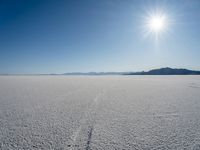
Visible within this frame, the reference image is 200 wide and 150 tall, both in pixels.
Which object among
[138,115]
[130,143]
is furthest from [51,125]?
[138,115]

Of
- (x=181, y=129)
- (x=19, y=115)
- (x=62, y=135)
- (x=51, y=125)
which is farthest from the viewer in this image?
(x=19, y=115)

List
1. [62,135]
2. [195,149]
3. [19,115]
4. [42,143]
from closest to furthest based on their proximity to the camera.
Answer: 1. [195,149]
2. [42,143]
3. [62,135]
4. [19,115]

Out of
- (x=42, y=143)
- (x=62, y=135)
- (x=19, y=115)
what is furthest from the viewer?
(x=19, y=115)

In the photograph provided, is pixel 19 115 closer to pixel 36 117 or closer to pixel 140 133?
pixel 36 117

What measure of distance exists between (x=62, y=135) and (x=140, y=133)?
176cm

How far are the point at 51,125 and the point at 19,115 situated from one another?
1529 millimetres

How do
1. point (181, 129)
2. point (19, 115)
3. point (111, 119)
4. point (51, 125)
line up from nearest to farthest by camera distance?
1. point (181, 129)
2. point (51, 125)
3. point (111, 119)
4. point (19, 115)

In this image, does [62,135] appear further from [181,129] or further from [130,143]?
[181,129]

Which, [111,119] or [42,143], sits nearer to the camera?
[42,143]

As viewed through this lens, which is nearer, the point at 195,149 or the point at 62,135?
the point at 195,149

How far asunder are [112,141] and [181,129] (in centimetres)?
181

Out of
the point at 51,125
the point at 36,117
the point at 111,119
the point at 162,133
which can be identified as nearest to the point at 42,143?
the point at 51,125

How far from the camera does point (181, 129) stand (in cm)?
319

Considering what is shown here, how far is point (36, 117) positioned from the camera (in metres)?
4.04
